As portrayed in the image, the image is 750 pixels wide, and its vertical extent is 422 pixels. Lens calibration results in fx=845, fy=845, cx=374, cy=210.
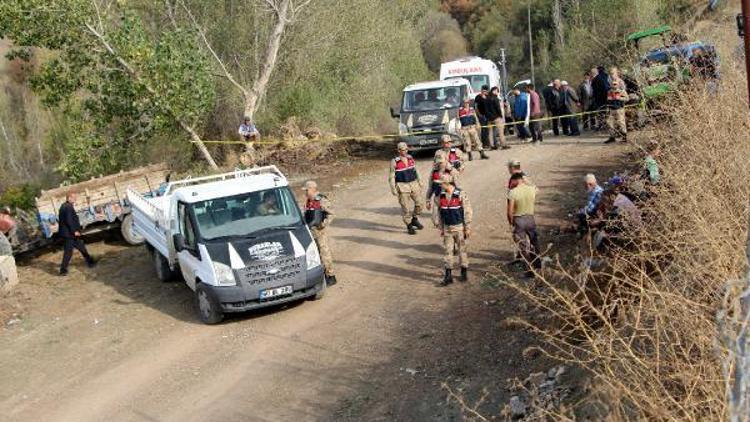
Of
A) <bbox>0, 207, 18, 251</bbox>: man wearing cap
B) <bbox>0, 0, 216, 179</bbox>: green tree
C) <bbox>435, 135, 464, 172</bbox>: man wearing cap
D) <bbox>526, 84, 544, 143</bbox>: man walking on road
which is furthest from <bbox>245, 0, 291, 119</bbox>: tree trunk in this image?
<bbox>435, 135, 464, 172</bbox>: man wearing cap

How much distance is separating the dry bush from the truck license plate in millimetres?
3553

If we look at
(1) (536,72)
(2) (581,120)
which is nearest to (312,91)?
(2) (581,120)

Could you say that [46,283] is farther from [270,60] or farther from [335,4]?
[335,4]

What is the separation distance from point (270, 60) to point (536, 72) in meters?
32.8

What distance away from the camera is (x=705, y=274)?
7168mm

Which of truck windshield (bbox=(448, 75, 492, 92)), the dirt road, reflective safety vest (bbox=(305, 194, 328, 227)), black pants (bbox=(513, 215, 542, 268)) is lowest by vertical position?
the dirt road

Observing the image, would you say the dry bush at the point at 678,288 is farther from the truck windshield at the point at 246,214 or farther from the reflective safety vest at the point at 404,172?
the reflective safety vest at the point at 404,172

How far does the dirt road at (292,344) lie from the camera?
32.4ft

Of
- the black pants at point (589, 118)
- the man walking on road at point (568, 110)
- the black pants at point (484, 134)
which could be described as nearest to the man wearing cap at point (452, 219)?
the black pants at point (484, 134)

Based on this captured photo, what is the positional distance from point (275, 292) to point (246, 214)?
1574 millimetres

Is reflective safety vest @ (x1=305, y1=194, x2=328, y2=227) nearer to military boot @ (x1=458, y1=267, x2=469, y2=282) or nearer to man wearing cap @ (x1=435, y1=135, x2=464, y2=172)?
military boot @ (x1=458, y1=267, x2=469, y2=282)

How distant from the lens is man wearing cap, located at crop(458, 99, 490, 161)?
20812 millimetres

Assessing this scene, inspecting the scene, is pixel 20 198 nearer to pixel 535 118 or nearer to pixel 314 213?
pixel 535 118

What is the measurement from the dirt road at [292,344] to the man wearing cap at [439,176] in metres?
1.17
